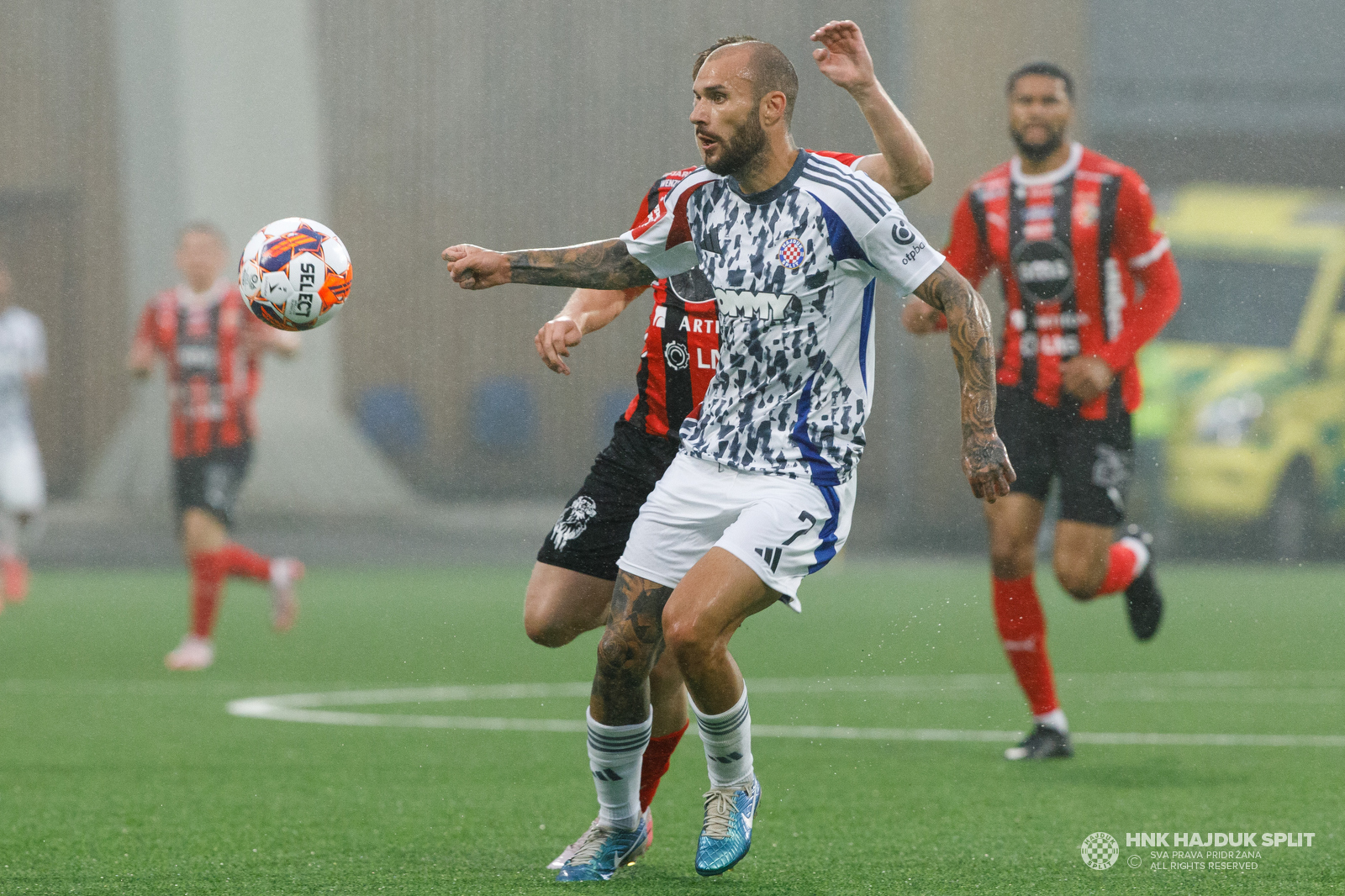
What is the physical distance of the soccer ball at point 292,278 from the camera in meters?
4.75

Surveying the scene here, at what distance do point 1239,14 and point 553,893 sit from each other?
1732 centimetres

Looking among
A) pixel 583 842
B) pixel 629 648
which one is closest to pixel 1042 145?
pixel 629 648

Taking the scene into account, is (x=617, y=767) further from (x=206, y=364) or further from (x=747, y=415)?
(x=206, y=364)

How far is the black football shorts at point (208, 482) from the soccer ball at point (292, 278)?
5.13 m

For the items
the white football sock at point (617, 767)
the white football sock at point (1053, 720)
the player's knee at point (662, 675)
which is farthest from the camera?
the white football sock at point (1053, 720)

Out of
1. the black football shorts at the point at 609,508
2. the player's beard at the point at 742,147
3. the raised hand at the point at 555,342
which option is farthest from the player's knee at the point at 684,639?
the player's beard at the point at 742,147

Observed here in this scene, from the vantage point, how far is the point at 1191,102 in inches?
802

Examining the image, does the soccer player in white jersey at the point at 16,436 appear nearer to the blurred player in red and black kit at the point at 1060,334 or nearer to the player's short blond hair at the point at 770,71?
the blurred player in red and black kit at the point at 1060,334

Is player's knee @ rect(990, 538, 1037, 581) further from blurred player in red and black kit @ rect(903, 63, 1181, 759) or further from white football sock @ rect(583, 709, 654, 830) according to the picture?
white football sock @ rect(583, 709, 654, 830)

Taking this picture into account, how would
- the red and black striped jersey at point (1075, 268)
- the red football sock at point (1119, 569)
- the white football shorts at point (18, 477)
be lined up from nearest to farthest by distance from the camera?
the red and black striped jersey at point (1075, 268) → the red football sock at point (1119, 569) → the white football shorts at point (18, 477)

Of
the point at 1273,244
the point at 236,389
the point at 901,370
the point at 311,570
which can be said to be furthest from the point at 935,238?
the point at 236,389

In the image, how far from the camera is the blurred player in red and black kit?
22.0 ft

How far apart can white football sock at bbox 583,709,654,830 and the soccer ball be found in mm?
1263

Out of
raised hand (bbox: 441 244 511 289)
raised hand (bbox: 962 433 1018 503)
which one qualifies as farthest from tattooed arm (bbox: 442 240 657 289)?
raised hand (bbox: 962 433 1018 503)
